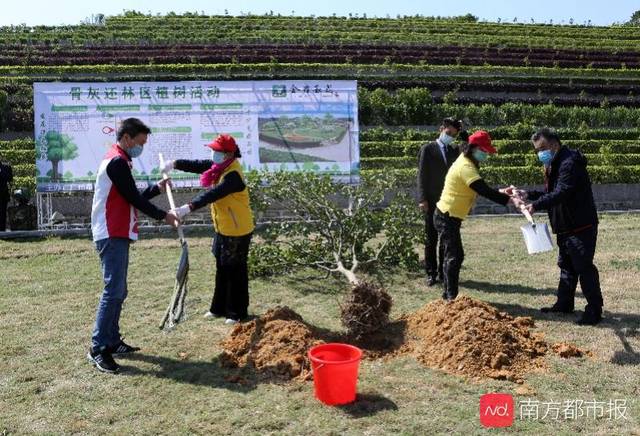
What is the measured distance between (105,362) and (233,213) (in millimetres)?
1603

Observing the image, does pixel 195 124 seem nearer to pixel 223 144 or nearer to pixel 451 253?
pixel 223 144

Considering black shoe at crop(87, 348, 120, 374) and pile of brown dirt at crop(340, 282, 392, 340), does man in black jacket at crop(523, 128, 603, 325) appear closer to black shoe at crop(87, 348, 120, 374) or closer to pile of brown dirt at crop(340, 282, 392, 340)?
pile of brown dirt at crop(340, 282, 392, 340)

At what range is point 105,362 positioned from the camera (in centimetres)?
445

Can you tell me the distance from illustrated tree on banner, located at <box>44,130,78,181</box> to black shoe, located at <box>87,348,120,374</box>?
A: 640 cm

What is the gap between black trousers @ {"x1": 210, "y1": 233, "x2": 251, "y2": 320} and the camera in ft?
17.7

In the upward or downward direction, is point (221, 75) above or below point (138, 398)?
above

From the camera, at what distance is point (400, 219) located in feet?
24.2

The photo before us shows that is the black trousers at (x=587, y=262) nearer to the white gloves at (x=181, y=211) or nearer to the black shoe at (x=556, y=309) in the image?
the black shoe at (x=556, y=309)

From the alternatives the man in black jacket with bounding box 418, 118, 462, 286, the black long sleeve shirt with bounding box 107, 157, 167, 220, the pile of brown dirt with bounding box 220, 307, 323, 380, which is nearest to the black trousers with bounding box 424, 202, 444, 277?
the man in black jacket with bounding box 418, 118, 462, 286

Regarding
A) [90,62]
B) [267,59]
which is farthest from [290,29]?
[90,62]

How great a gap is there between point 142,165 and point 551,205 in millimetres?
7049

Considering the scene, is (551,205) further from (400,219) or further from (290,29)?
(290,29)

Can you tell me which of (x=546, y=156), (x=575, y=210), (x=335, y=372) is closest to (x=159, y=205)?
(x=546, y=156)

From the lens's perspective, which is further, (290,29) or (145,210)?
(290,29)
